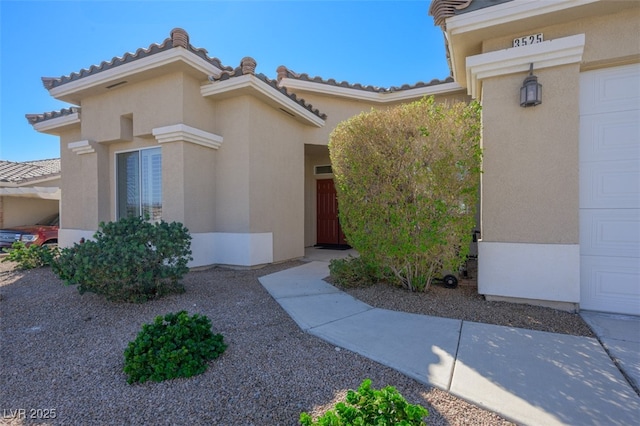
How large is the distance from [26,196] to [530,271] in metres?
19.3

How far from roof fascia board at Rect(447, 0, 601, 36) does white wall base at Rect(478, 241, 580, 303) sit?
128 inches

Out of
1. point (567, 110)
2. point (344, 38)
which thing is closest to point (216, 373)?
point (567, 110)

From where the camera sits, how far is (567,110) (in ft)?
14.5

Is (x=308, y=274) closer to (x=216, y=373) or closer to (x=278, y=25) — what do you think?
(x=216, y=373)

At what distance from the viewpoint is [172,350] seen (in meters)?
2.88

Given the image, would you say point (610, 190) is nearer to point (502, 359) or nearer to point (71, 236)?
point (502, 359)

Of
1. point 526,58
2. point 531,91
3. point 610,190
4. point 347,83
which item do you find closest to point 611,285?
point 610,190

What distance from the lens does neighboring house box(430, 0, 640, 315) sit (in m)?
4.32

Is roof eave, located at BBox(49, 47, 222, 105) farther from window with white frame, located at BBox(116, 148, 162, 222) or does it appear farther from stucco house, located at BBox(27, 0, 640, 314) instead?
window with white frame, located at BBox(116, 148, 162, 222)

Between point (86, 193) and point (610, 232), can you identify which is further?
point (86, 193)

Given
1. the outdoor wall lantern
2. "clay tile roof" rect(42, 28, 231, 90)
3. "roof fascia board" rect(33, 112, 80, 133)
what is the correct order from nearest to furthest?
the outdoor wall lantern, "clay tile roof" rect(42, 28, 231, 90), "roof fascia board" rect(33, 112, 80, 133)

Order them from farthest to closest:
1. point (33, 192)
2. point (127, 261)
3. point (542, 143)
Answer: point (33, 192), point (542, 143), point (127, 261)

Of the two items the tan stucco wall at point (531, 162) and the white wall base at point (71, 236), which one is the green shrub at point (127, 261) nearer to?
the white wall base at point (71, 236)

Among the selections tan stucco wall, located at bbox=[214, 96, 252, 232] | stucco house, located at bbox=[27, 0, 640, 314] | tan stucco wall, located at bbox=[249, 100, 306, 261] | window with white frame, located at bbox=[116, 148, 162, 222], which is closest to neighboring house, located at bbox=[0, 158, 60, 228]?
stucco house, located at bbox=[27, 0, 640, 314]
